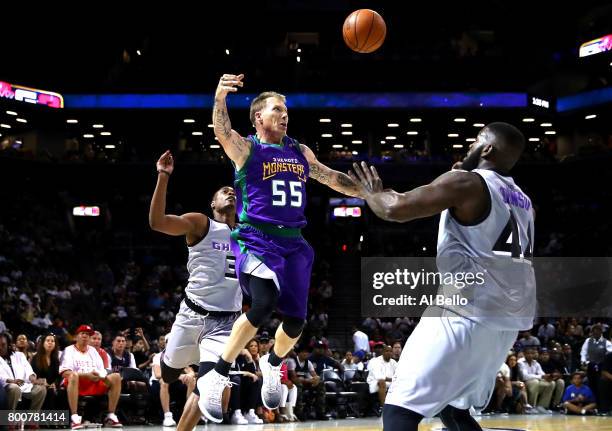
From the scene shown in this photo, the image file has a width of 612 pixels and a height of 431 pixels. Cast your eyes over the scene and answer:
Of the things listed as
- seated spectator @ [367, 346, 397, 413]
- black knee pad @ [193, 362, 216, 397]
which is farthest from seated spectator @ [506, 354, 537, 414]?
black knee pad @ [193, 362, 216, 397]

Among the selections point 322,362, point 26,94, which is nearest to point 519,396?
point 322,362

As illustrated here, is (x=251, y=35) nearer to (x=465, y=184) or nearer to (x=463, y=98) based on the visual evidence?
(x=463, y=98)

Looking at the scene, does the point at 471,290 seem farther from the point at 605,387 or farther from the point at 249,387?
the point at 605,387

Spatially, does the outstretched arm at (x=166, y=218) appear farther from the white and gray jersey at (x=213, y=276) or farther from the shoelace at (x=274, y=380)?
the shoelace at (x=274, y=380)

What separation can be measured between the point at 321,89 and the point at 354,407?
66.3ft

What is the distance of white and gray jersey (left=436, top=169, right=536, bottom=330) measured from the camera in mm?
4312

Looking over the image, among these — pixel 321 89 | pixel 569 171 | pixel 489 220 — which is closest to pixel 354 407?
pixel 489 220

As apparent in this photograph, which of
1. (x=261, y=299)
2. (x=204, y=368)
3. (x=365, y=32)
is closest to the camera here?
(x=261, y=299)

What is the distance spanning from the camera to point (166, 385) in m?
13.2

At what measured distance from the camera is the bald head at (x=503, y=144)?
4531 mm

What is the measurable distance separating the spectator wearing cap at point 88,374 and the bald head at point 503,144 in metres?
9.61

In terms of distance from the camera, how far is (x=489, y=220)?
4.32 metres

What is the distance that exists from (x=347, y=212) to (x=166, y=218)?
89.3ft

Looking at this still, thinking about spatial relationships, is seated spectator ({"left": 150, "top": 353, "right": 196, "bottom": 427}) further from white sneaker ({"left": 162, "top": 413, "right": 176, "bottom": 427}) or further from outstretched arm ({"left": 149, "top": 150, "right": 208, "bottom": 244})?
outstretched arm ({"left": 149, "top": 150, "right": 208, "bottom": 244})
